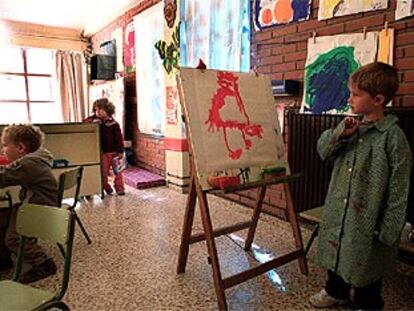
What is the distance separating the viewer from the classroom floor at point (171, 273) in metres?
1.88

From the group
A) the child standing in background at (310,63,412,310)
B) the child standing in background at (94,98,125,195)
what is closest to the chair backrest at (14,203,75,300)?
the child standing in background at (310,63,412,310)

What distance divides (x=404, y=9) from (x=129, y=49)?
4.44m

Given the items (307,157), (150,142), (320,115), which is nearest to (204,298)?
(307,157)

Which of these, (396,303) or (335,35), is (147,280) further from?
(335,35)

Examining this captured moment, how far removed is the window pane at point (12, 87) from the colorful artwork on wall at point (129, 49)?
285 cm

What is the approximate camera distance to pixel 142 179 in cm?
472

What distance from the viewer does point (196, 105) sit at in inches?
73.6

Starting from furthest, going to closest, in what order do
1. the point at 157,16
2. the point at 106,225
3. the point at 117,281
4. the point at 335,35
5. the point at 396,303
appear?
the point at 157,16 → the point at 106,225 → the point at 335,35 → the point at 117,281 → the point at 396,303

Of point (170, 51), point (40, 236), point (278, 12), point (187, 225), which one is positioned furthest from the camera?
point (170, 51)

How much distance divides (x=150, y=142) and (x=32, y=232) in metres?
3.95

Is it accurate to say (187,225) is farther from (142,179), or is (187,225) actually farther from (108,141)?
(142,179)

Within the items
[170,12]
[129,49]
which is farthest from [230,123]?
[129,49]

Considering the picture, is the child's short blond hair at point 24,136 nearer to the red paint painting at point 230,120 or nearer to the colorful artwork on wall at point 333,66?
the red paint painting at point 230,120

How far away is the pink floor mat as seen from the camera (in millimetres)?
4590
